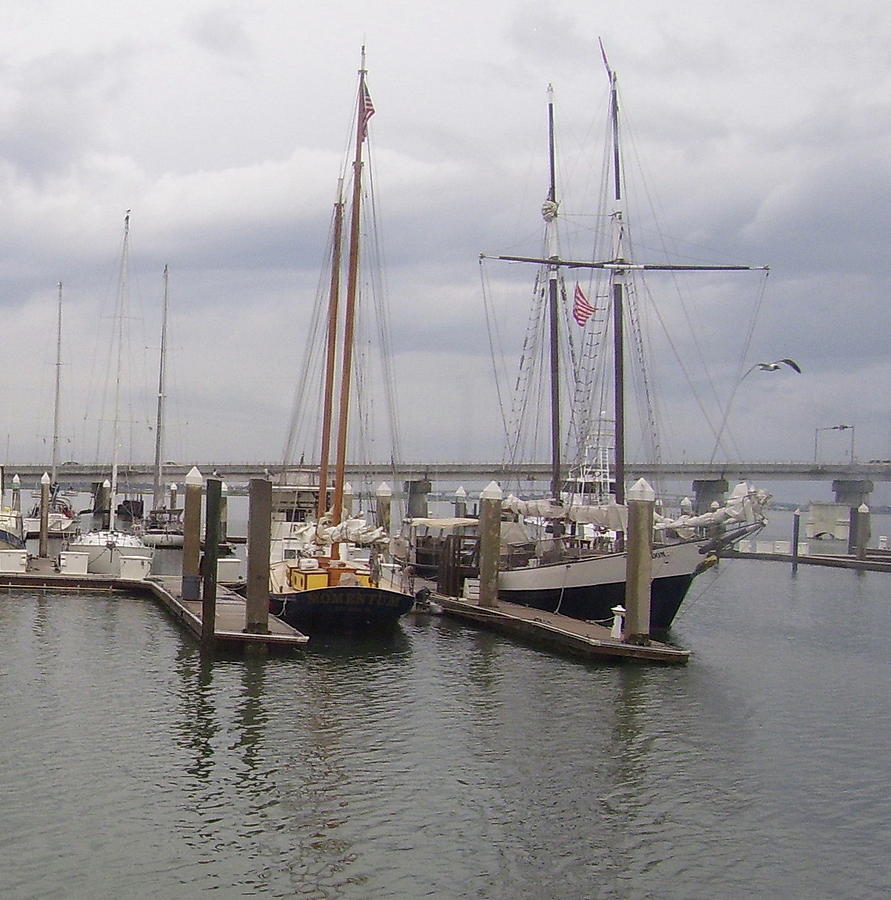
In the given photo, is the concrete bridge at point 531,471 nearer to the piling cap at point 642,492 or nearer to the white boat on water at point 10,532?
the white boat on water at point 10,532

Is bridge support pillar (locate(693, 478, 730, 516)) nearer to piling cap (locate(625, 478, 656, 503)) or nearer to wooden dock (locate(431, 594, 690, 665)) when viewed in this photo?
wooden dock (locate(431, 594, 690, 665))

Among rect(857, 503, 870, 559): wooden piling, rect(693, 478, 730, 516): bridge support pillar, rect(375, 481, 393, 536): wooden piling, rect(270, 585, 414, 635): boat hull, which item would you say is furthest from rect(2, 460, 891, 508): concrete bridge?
rect(270, 585, 414, 635): boat hull

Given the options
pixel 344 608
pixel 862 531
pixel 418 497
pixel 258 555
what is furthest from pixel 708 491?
pixel 258 555

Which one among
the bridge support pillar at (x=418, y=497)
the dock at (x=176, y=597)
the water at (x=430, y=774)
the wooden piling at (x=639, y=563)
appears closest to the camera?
the water at (x=430, y=774)

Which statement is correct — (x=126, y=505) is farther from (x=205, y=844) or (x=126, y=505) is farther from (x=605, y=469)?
(x=205, y=844)

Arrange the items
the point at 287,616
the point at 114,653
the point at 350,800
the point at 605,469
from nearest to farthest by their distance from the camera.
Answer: the point at 350,800 → the point at 114,653 → the point at 287,616 → the point at 605,469

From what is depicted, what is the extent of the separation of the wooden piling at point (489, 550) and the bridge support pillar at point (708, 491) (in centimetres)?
8854

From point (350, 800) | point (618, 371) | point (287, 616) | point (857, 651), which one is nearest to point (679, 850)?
point (350, 800)

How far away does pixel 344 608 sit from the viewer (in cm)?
3350

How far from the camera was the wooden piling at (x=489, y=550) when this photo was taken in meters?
37.9

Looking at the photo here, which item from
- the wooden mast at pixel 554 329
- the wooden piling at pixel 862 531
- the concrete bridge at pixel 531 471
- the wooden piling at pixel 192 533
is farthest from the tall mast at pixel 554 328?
the concrete bridge at pixel 531 471

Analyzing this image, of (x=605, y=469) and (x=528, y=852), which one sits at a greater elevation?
(x=605, y=469)

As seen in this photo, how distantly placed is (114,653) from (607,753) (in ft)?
47.7

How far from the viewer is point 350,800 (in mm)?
16906
